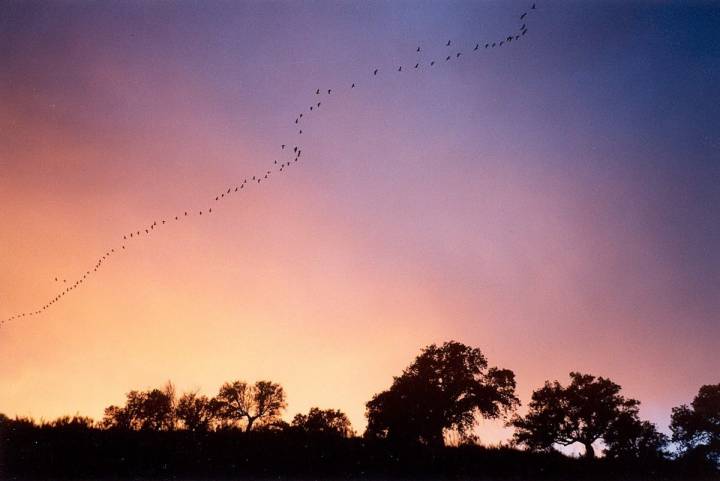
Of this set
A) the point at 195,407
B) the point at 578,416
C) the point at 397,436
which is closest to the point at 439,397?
the point at 397,436

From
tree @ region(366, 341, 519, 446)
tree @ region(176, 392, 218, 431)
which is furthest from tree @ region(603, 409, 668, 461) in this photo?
tree @ region(176, 392, 218, 431)

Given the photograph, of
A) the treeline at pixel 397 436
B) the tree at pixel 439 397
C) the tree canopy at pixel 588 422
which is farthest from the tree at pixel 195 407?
the tree canopy at pixel 588 422

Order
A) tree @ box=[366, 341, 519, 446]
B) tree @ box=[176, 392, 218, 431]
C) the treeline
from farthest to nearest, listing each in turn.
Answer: tree @ box=[176, 392, 218, 431] → tree @ box=[366, 341, 519, 446] → the treeline

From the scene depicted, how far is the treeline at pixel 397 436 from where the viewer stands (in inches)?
669

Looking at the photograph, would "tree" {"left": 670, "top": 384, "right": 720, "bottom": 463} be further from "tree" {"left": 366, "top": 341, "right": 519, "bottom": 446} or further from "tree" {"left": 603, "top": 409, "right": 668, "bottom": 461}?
"tree" {"left": 366, "top": 341, "right": 519, "bottom": 446}

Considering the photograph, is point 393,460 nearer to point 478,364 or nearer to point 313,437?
point 313,437

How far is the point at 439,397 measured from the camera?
1837 inches

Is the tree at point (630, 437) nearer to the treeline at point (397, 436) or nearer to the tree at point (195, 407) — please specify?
the treeline at point (397, 436)

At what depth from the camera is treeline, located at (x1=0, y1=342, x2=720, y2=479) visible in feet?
55.7

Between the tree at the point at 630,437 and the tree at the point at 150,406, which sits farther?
the tree at the point at 150,406

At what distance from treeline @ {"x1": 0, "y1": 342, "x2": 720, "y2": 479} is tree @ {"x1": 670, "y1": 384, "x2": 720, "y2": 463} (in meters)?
0.15

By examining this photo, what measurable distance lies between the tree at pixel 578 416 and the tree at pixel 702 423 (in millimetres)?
16077

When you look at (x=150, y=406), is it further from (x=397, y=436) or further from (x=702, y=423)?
(x=702, y=423)

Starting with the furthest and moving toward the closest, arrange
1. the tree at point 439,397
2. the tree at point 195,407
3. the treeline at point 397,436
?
1. the tree at point 195,407
2. the tree at point 439,397
3. the treeline at point 397,436
